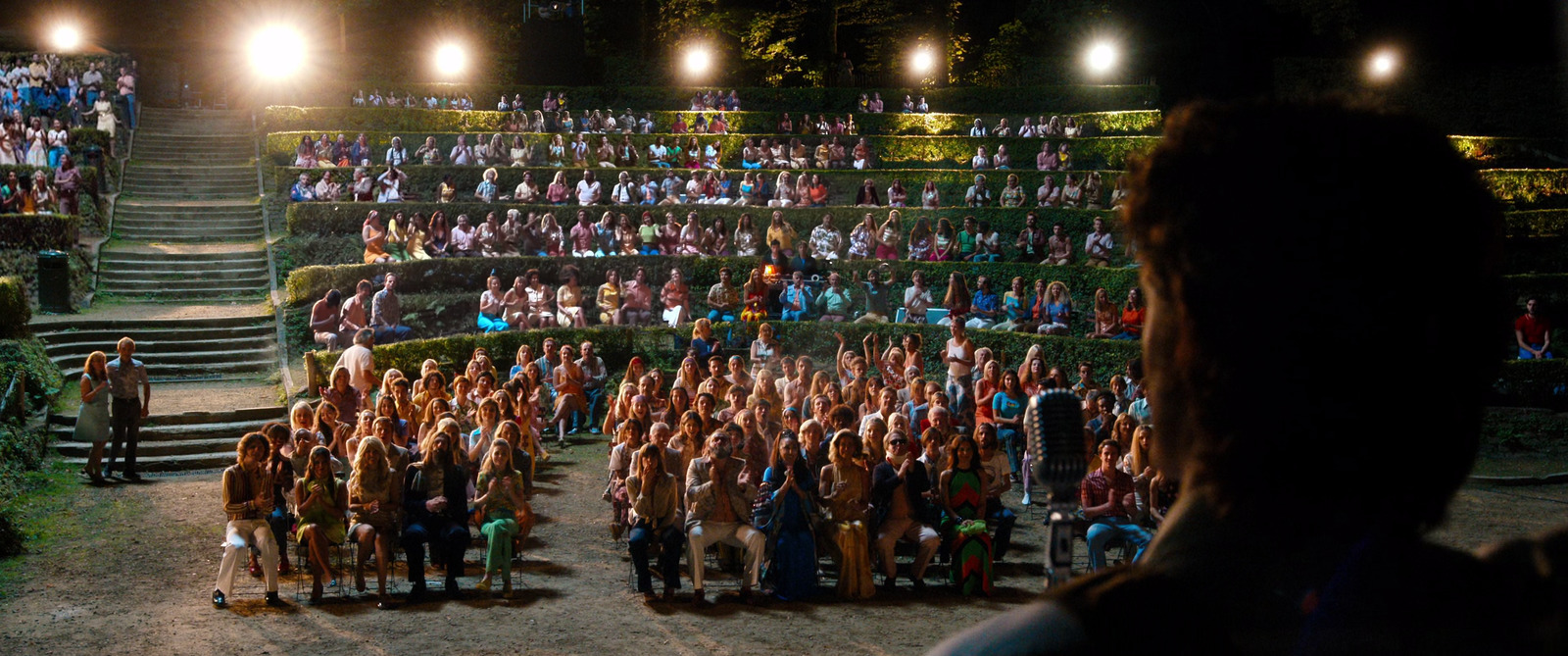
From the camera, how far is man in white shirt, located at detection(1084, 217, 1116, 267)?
1997 cm

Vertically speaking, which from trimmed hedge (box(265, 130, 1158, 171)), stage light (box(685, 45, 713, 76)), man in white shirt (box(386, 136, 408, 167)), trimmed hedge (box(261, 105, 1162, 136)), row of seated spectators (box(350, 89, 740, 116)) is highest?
stage light (box(685, 45, 713, 76))

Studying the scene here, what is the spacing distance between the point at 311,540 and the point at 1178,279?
8.96 metres

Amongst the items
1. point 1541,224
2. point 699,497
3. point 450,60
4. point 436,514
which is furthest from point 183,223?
point 1541,224

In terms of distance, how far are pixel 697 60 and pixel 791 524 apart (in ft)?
94.1

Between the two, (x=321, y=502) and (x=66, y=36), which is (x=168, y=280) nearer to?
(x=321, y=502)

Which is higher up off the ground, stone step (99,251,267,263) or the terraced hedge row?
the terraced hedge row

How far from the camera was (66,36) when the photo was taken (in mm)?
32562

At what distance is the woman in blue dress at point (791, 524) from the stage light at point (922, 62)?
97.0 feet

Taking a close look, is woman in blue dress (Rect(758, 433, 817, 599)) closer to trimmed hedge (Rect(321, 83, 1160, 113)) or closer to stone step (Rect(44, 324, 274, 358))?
stone step (Rect(44, 324, 274, 358))

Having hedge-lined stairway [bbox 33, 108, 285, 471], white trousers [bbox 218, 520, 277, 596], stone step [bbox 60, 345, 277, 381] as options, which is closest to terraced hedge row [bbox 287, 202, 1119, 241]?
hedge-lined stairway [bbox 33, 108, 285, 471]

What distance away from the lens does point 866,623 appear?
27.4ft

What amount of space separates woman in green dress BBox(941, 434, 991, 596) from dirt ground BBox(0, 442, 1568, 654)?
192 millimetres

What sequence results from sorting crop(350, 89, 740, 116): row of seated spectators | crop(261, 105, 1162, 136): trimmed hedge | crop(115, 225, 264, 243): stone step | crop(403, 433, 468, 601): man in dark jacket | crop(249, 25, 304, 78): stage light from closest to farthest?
crop(403, 433, 468, 601): man in dark jacket < crop(115, 225, 264, 243): stone step < crop(261, 105, 1162, 136): trimmed hedge < crop(350, 89, 740, 116): row of seated spectators < crop(249, 25, 304, 78): stage light

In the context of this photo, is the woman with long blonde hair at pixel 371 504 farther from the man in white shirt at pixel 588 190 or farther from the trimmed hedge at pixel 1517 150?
the trimmed hedge at pixel 1517 150
